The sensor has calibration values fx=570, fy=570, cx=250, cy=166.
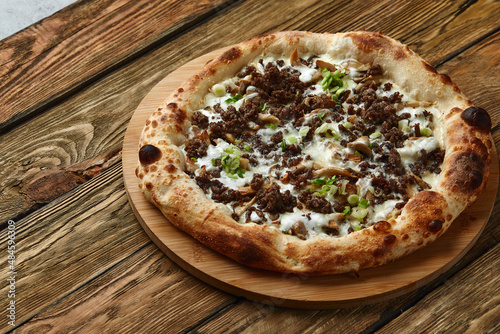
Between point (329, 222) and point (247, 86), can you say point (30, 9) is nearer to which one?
point (247, 86)

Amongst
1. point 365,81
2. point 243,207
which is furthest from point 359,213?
point 365,81

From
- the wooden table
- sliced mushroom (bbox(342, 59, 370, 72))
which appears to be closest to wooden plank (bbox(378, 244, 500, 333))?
the wooden table

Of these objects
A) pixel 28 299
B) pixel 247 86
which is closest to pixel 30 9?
pixel 247 86

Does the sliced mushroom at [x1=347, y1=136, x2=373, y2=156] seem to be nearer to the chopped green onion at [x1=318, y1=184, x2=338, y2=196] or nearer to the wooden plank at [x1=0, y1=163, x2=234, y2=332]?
the chopped green onion at [x1=318, y1=184, x2=338, y2=196]

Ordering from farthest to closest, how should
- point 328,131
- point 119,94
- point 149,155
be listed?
point 119,94
point 328,131
point 149,155

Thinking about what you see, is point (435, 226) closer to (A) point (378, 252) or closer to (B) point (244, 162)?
(A) point (378, 252)

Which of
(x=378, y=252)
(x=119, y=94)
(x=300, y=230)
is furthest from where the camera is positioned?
(x=119, y=94)
